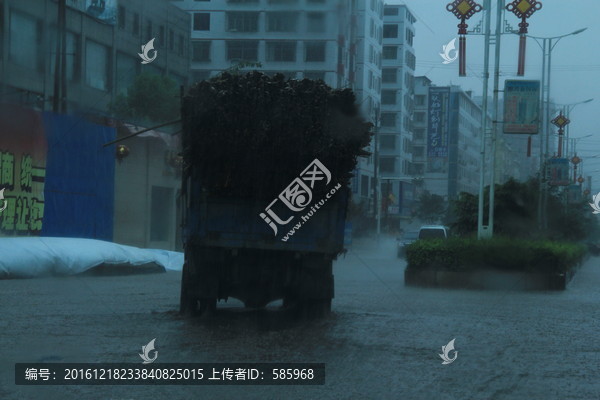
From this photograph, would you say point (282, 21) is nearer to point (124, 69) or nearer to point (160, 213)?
point (124, 69)

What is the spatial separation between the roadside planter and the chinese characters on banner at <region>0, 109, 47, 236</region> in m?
8.50

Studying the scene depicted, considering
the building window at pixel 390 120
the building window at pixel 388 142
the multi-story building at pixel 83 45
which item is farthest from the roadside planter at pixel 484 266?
the building window at pixel 388 142

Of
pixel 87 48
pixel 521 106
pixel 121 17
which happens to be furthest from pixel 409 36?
pixel 87 48

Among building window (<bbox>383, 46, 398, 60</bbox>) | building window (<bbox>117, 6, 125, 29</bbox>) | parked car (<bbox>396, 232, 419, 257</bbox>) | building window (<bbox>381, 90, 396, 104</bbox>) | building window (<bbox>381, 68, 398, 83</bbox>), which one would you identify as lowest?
parked car (<bbox>396, 232, 419, 257</bbox>)

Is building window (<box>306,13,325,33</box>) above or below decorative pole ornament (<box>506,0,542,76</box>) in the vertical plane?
below

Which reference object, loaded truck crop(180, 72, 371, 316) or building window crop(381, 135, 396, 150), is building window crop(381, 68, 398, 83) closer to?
building window crop(381, 135, 396, 150)

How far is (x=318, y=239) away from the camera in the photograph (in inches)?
484

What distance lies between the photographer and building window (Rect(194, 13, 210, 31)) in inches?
590

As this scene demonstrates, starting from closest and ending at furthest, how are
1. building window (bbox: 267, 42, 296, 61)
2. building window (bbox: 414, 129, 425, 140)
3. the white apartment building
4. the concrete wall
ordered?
1. building window (bbox: 267, 42, 296, 61)
2. the concrete wall
3. the white apartment building
4. building window (bbox: 414, 129, 425, 140)

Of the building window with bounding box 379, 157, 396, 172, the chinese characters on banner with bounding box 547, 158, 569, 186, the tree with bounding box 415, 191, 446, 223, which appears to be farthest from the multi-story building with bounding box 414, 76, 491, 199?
the chinese characters on banner with bounding box 547, 158, 569, 186

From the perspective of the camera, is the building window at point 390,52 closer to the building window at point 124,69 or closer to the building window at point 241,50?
the building window at point 241,50

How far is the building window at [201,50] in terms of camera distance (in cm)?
1546

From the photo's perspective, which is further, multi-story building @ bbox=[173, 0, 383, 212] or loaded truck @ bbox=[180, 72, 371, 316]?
loaded truck @ bbox=[180, 72, 371, 316]

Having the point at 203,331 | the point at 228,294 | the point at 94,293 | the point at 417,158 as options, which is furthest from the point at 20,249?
the point at 417,158
